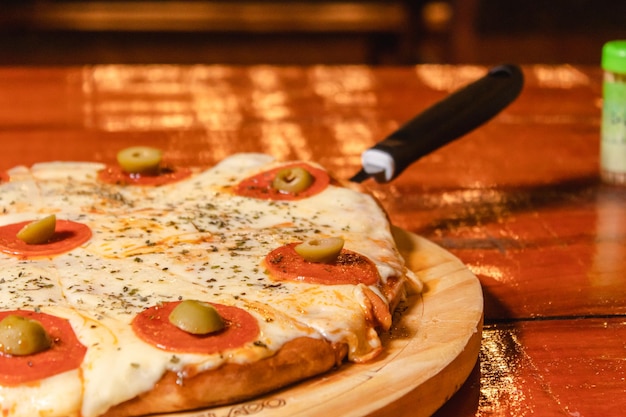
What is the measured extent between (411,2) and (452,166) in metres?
Result: 3.25

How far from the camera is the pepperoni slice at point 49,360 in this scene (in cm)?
134

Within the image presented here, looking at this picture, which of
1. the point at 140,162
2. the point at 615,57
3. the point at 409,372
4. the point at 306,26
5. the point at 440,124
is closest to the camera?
the point at 409,372

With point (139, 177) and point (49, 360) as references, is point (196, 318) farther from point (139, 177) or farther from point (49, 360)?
point (139, 177)

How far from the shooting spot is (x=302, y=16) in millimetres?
5980

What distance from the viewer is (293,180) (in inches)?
82.5

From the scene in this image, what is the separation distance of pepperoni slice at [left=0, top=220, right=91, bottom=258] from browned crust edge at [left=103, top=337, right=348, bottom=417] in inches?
19.2

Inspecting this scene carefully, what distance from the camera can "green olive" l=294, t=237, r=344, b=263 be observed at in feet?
5.48

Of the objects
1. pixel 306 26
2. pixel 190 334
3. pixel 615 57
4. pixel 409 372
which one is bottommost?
pixel 306 26

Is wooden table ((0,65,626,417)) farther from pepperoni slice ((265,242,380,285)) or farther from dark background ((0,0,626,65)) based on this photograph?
dark background ((0,0,626,65))

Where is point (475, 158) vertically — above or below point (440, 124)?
below

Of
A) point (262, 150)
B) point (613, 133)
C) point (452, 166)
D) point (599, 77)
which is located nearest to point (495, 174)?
point (452, 166)

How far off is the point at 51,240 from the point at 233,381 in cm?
58

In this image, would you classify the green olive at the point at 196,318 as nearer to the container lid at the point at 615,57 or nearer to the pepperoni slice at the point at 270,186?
the pepperoni slice at the point at 270,186

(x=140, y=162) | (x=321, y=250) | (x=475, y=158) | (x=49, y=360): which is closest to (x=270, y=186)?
(x=140, y=162)
